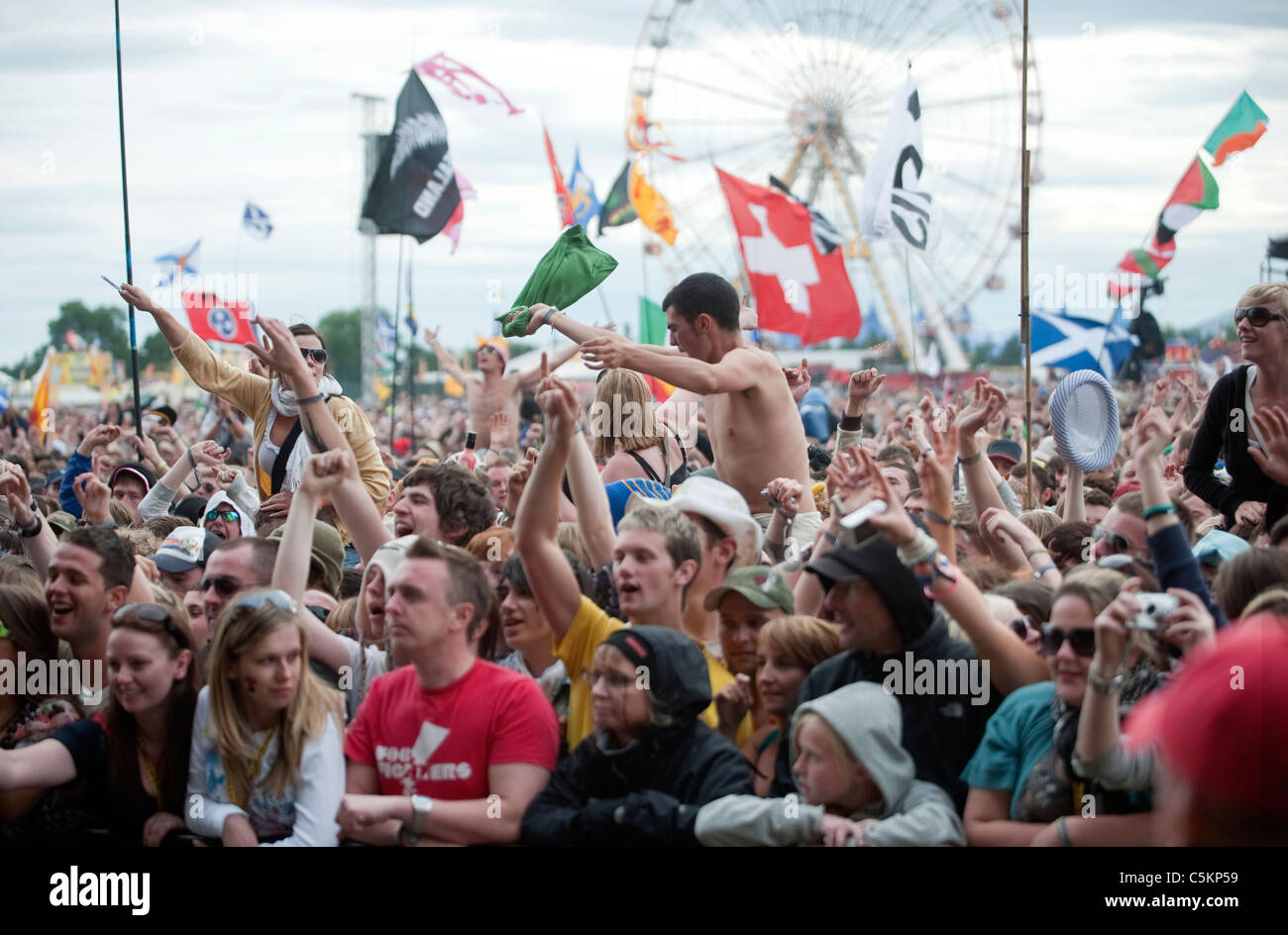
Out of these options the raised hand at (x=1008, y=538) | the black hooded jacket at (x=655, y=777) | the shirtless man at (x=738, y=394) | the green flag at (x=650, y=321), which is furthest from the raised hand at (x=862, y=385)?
the green flag at (x=650, y=321)

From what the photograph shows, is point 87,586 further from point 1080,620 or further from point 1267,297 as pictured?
point 1267,297

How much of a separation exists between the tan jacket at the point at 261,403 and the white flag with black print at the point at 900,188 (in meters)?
4.35

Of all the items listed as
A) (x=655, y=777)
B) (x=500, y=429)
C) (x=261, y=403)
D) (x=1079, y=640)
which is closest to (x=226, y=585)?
(x=655, y=777)

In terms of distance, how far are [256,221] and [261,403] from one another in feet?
68.8

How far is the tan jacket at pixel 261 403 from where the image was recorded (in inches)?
233

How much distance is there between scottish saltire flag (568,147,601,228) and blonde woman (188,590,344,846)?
49.3ft

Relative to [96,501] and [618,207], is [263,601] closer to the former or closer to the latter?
[96,501]

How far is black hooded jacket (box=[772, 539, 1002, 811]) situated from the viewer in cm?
308

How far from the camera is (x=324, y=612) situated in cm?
441

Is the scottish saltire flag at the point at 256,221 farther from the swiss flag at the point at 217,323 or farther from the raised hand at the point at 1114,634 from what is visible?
the raised hand at the point at 1114,634

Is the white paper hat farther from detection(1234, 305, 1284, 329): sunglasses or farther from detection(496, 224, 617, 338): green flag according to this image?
detection(496, 224, 617, 338): green flag
